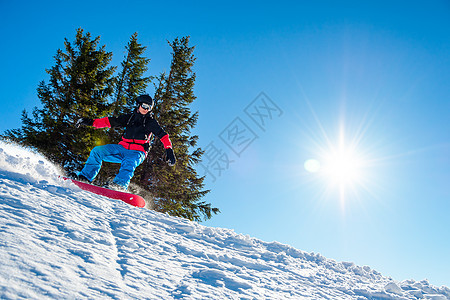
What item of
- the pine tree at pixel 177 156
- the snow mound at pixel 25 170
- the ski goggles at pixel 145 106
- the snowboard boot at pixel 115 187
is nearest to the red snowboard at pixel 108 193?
the snowboard boot at pixel 115 187

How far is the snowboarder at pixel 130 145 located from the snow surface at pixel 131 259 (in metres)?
1.58

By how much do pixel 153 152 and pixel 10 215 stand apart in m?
10.1

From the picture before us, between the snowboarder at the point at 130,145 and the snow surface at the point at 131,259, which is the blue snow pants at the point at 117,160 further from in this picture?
the snow surface at the point at 131,259

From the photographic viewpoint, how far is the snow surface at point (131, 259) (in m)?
1.73

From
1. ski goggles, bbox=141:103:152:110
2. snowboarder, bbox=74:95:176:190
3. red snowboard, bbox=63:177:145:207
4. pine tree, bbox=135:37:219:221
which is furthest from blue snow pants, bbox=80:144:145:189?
pine tree, bbox=135:37:219:221

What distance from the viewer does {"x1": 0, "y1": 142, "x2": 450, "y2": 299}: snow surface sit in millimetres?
1732

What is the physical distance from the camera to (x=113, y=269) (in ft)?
6.72

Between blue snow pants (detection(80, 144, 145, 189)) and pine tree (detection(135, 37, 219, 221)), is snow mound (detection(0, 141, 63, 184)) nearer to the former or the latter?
blue snow pants (detection(80, 144, 145, 189))

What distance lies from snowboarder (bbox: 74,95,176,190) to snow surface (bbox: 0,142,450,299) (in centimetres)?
158

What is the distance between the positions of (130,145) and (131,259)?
147 inches

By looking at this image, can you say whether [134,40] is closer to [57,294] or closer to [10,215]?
[10,215]

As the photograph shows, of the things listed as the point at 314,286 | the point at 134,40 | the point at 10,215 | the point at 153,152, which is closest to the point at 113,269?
the point at 10,215

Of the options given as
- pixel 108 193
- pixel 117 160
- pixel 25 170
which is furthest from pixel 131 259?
pixel 117 160

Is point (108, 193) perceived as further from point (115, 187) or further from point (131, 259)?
point (131, 259)
